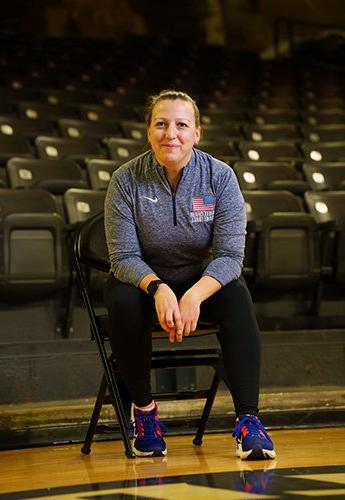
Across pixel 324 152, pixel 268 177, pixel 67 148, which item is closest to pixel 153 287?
pixel 268 177

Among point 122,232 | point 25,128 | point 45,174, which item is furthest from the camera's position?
point 25,128

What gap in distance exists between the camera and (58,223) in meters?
2.85

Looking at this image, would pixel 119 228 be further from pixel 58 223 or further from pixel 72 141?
pixel 72 141

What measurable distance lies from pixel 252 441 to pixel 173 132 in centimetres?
59

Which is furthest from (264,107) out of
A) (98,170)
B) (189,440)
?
(189,440)

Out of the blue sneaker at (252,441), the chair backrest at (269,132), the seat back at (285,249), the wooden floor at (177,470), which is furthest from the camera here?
the chair backrest at (269,132)

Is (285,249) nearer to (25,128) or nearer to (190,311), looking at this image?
(190,311)

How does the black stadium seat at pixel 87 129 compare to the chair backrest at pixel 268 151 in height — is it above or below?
above

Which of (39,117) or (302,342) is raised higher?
(39,117)

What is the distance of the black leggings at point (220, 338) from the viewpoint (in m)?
1.81

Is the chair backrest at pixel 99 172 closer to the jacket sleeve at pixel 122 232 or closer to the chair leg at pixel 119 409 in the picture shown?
the jacket sleeve at pixel 122 232

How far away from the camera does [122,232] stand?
1.92m

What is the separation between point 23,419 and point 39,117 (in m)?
3.03

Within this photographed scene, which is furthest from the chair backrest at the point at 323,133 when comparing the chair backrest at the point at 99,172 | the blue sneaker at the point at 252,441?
the blue sneaker at the point at 252,441
